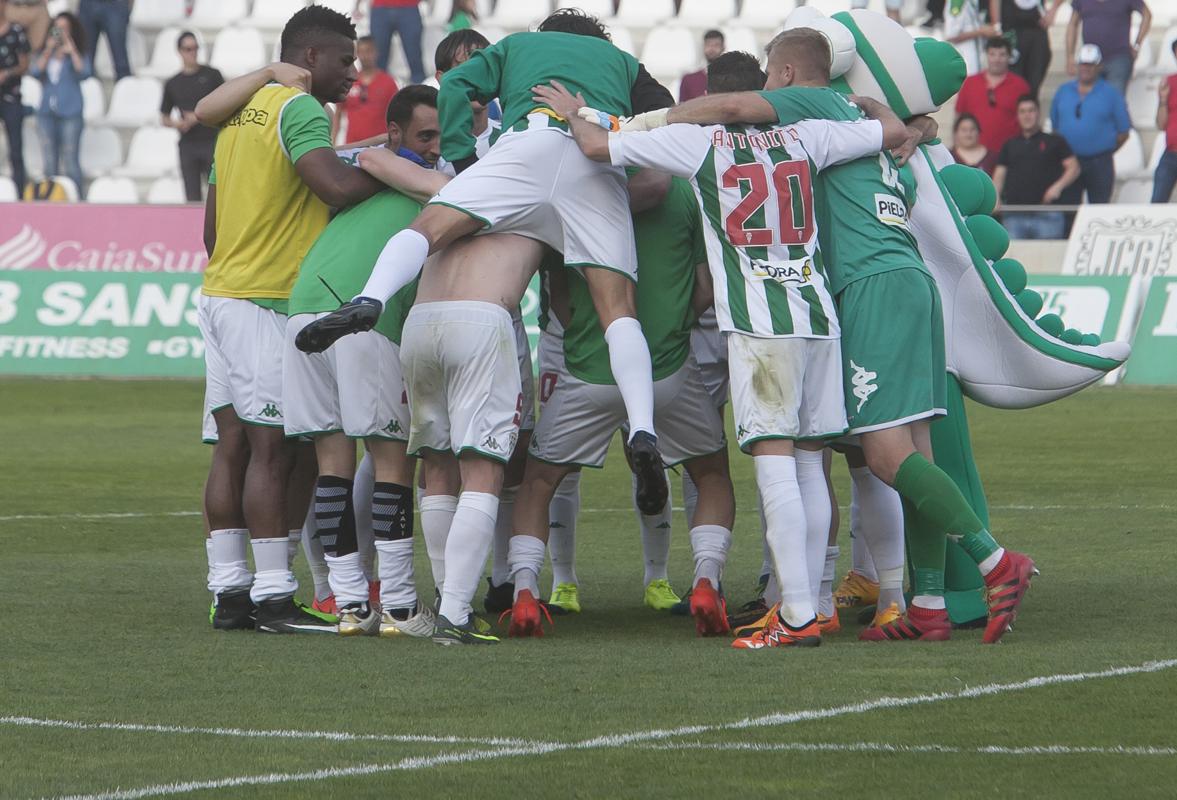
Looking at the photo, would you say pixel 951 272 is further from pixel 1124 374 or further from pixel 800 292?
pixel 1124 374

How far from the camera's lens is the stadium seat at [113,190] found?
73.8 ft

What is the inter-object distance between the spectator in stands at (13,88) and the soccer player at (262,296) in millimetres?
14946

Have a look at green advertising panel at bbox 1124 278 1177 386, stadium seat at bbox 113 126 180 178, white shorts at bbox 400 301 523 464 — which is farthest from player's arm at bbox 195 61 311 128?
stadium seat at bbox 113 126 180 178

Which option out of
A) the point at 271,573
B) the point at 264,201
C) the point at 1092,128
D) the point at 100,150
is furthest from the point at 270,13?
the point at 271,573

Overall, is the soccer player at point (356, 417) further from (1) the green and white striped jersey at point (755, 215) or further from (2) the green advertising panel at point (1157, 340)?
(2) the green advertising panel at point (1157, 340)

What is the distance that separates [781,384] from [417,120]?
1776 mm

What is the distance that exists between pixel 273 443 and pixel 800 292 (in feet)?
6.40

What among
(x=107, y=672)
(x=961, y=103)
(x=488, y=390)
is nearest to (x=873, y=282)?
(x=488, y=390)

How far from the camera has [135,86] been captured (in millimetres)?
23781

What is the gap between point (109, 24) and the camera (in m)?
23.1

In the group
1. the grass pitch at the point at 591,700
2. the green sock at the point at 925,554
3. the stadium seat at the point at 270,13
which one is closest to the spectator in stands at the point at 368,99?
the stadium seat at the point at 270,13

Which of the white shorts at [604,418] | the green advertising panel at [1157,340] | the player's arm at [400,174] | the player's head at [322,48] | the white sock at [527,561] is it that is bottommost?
the green advertising panel at [1157,340]

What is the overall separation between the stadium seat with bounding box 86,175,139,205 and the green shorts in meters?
17.4

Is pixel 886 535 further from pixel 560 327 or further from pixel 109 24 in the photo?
pixel 109 24
